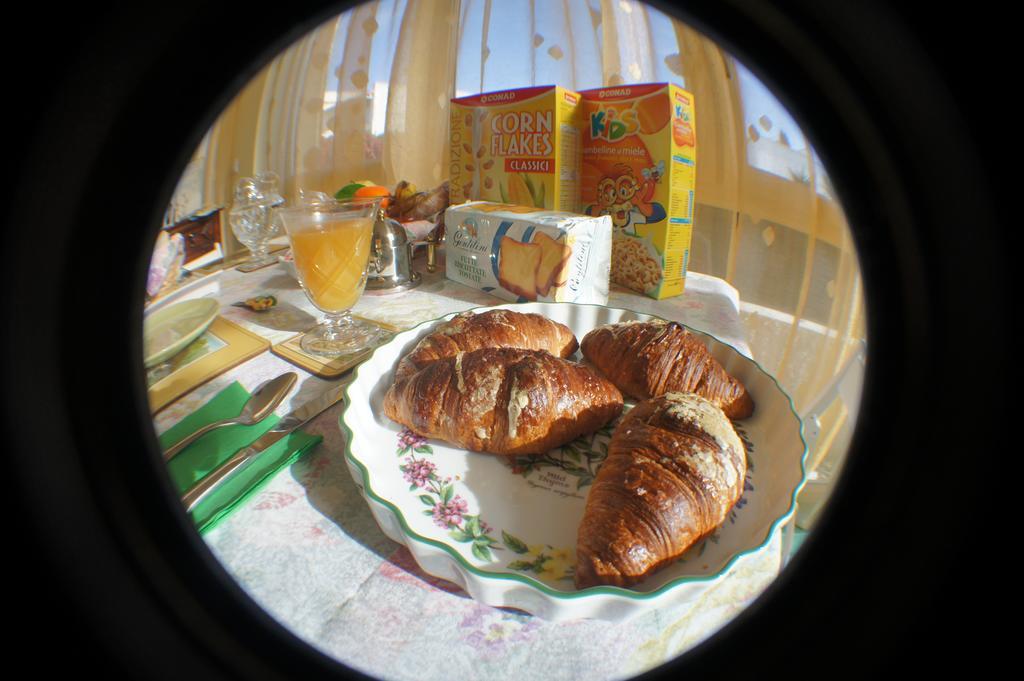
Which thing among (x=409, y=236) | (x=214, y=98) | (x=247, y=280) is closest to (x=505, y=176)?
(x=409, y=236)

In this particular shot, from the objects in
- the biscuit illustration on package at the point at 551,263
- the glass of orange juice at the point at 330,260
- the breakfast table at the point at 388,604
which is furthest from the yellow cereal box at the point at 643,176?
the breakfast table at the point at 388,604

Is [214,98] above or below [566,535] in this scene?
above

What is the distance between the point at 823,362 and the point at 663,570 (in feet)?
5.92

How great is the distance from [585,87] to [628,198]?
4.66 ft

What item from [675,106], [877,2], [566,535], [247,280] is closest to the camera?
[877,2]

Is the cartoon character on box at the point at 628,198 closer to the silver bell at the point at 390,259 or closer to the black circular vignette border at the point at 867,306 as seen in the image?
the silver bell at the point at 390,259

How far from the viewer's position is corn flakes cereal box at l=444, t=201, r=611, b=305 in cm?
98

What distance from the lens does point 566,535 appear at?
0.48 meters

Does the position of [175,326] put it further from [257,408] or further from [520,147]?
[520,147]

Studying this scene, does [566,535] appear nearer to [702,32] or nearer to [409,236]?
[702,32]

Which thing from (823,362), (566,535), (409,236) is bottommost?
(823,362)

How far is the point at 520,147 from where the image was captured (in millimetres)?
1232

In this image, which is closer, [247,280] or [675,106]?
[675,106]

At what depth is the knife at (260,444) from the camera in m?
0.45
